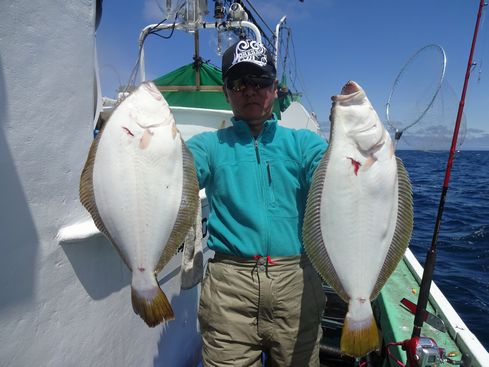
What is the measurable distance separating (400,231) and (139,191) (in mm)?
1301

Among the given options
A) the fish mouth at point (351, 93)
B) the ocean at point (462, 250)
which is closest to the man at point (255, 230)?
the fish mouth at point (351, 93)

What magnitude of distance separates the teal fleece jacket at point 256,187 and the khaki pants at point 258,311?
101 millimetres

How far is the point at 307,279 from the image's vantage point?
198cm

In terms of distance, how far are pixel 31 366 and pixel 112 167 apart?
1044 millimetres

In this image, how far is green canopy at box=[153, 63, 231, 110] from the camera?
5.77 meters

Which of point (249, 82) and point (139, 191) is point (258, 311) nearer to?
point (139, 191)

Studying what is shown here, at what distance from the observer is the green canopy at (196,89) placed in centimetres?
577

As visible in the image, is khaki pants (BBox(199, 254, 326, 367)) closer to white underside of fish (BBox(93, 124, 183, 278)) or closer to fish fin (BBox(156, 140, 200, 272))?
fish fin (BBox(156, 140, 200, 272))

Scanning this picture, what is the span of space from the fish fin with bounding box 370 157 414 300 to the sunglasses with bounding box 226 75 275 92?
832 millimetres

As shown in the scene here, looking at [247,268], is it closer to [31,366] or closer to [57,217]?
[57,217]

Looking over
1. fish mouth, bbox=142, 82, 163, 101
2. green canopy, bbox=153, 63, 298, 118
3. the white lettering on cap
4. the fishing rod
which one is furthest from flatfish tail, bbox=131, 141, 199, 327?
green canopy, bbox=153, 63, 298, 118

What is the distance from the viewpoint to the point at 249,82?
6.37ft

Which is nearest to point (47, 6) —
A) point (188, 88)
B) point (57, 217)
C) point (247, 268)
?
point (57, 217)

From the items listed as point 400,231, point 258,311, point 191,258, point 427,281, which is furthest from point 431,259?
point 191,258
